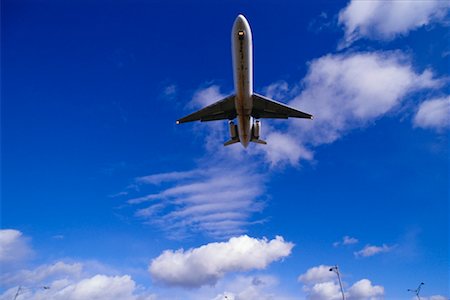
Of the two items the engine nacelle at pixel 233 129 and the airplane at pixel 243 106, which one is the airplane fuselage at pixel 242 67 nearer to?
the airplane at pixel 243 106

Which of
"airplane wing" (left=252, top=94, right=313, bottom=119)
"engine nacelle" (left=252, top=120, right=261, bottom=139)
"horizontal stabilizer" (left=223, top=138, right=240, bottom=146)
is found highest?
"airplane wing" (left=252, top=94, right=313, bottom=119)

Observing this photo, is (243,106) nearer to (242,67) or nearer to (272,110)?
(242,67)

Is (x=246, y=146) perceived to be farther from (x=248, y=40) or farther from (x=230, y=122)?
(x=248, y=40)

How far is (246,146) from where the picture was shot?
39750 millimetres

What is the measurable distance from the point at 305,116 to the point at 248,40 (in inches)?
500

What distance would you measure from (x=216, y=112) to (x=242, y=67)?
362 inches

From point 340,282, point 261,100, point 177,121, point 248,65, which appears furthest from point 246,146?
point 340,282

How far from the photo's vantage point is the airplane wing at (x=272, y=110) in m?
37.1

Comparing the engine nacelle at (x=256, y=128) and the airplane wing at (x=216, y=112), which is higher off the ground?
the airplane wing at (x=216, y=112)

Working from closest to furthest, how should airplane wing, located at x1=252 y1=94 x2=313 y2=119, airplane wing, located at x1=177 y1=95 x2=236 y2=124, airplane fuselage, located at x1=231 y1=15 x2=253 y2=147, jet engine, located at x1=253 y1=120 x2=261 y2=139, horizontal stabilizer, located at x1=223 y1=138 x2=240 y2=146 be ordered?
1. airplane fuselage, located at x1=231 y1=15 x2=253 y2=147
2. airplane wing, located at x1=252 y1=94 x2=313 y2=119
3. airplane wing, located at x1=177 y1=95 x2=236 y2=124
4. jet engine, located at x1=253 y1=120 x2=261 y2=139
5. horizontal stabilizer, located at x1=223 y1=138 x2=240 y2=146

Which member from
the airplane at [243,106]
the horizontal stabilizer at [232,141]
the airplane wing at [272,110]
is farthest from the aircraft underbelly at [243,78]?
the airplane wing at [272,110]

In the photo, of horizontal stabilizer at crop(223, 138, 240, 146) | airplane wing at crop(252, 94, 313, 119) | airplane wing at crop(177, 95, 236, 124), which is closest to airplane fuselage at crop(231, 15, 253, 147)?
airplane wing at crop(252, 94, 313, 119)

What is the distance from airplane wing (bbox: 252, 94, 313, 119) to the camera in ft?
122

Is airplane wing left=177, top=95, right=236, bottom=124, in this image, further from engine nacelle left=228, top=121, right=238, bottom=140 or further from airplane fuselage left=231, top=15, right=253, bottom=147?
airplane fuselage left=231, top=15, right=253, bottom=147
